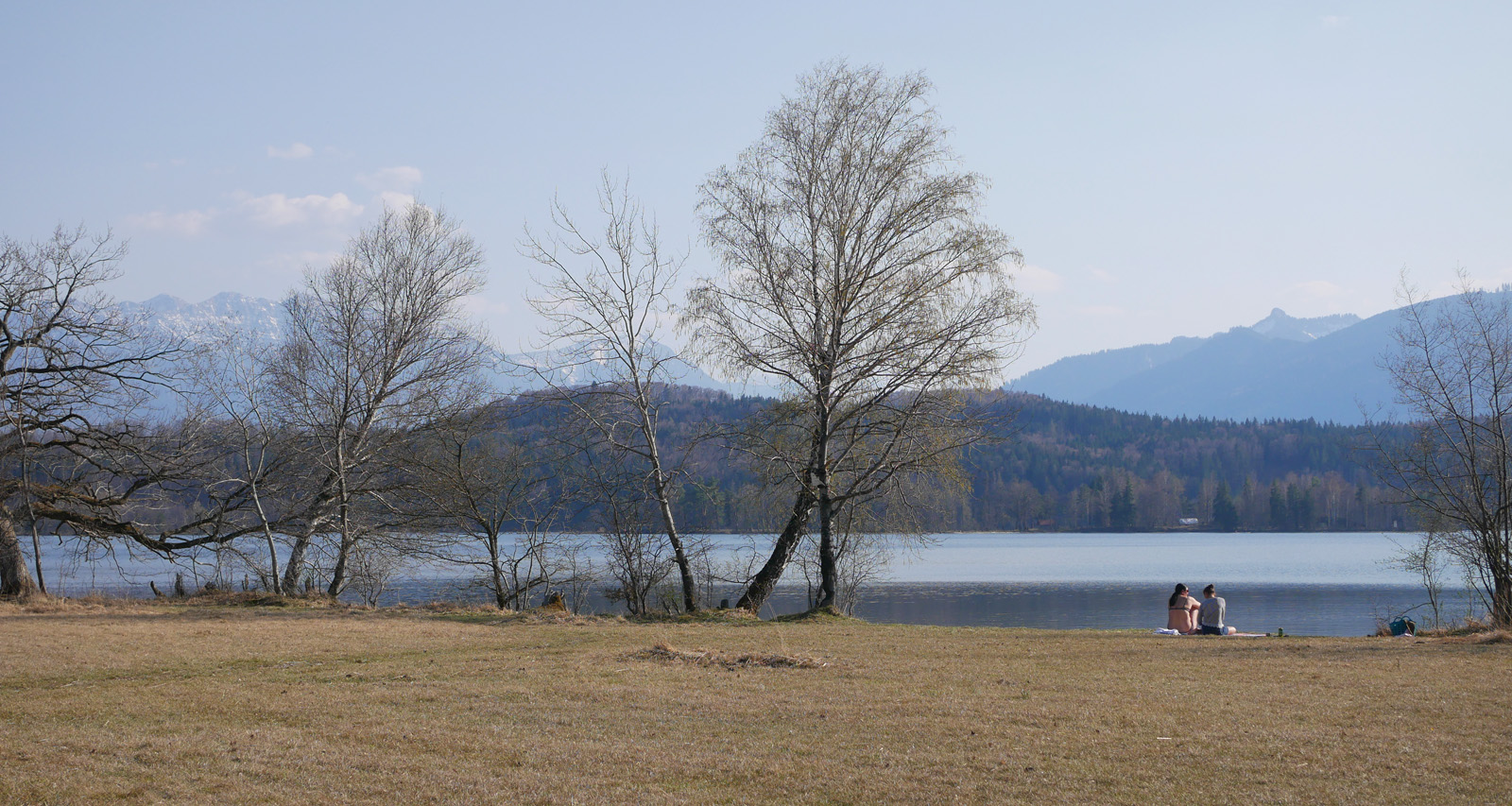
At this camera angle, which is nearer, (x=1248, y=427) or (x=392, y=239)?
(x=392, y=239)

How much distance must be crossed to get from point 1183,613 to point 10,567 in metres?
24.3

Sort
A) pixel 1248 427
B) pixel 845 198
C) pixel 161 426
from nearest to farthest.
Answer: pixel 845 198
pixel 161 426
pixel 1248 427

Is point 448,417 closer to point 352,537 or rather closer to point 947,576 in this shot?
point 352,537

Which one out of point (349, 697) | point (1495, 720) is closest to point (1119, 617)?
point (1495, 720)

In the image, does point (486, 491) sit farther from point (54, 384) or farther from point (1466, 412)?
point (1466, 412)

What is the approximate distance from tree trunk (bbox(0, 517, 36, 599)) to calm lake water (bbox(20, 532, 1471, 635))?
4.09 metres

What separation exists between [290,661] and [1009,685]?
29.4 feet

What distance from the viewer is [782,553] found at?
22.5 m

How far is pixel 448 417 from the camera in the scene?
26.3 metres

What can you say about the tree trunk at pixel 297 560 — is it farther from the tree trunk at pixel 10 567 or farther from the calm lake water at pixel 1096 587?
the tree trunk at pixel 10 567

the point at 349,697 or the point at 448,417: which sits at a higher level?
the point at 448,417

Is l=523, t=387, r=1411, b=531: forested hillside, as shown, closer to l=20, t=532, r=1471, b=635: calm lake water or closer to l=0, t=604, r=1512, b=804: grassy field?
l=20, t=532, r=1471, b=635: calm lake water

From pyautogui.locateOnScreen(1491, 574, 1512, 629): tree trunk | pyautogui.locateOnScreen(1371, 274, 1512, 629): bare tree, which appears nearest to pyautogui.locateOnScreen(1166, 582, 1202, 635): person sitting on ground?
pyautogui.locateOnScreen(1491, 574, 1512, 629): tree trunk

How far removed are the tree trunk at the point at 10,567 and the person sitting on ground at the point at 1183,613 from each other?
77.5 ft
